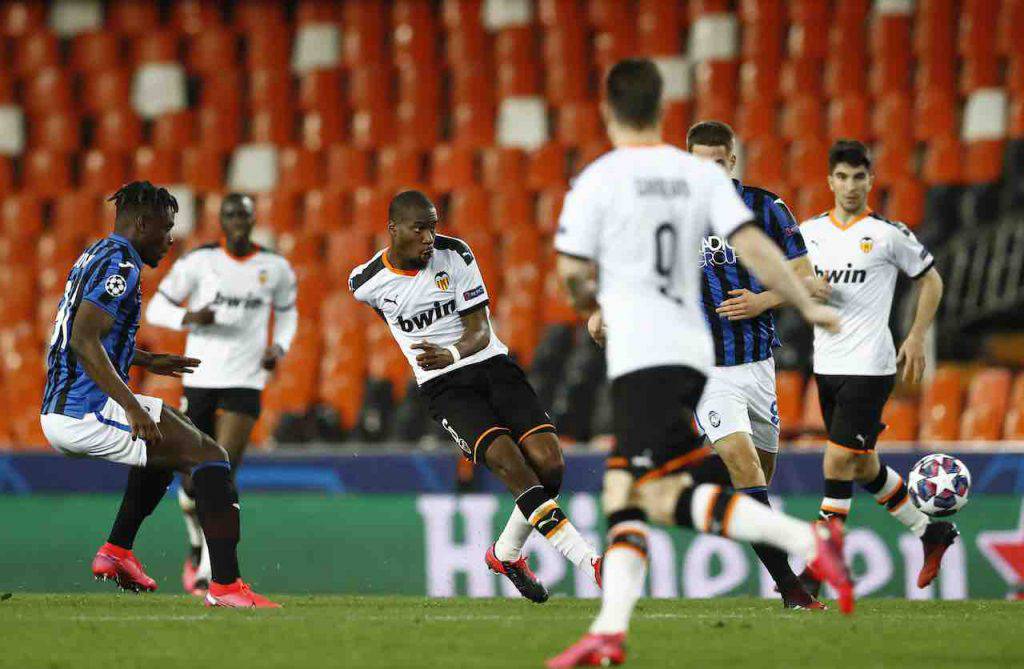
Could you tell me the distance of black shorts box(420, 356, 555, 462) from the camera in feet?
24.2

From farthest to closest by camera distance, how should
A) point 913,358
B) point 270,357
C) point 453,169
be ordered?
point 453,169
point 270,357
point 913,358

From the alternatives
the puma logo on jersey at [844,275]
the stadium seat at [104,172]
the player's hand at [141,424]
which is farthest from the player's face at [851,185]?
the stadium seat at [104,172]

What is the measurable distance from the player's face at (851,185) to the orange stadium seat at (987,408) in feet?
12.5

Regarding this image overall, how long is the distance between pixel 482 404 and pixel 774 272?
2.69 m

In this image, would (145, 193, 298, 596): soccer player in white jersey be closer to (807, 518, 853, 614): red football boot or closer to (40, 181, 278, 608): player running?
(40, 181, 278, 608): player running

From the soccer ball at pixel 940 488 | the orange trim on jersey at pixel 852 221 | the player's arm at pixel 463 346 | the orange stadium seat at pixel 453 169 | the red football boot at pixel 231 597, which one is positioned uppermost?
the orange stadium seat at pixel 453 169

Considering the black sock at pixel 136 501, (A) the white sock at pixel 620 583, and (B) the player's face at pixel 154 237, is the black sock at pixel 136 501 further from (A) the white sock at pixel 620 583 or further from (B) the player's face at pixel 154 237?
(A) the white sock at pixel 620 583

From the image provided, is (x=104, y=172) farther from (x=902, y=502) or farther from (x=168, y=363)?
(x=902, y=502)

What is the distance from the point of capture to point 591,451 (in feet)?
34.5

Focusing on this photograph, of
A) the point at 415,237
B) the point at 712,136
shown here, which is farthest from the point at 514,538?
the point at 712,136

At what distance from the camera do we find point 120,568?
738cm

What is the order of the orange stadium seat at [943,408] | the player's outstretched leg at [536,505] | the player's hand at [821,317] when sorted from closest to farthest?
1. the player's hand at [821,317]
2. the player's outstretched leg at [536,505]
3. the orange stadium seat at [943,408]

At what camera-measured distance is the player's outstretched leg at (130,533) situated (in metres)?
7.37

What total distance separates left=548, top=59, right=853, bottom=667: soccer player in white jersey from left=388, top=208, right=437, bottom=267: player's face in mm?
2312
